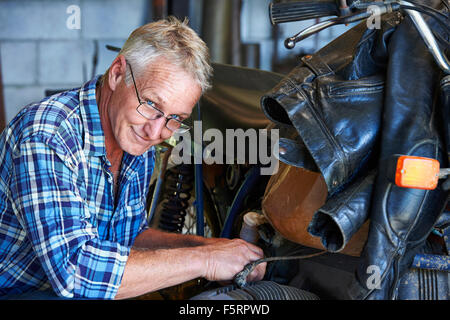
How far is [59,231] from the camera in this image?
3.86 feet

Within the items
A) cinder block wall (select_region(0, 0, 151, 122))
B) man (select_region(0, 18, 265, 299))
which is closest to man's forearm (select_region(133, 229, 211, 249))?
man (select_region(0, 18, 265, 299))

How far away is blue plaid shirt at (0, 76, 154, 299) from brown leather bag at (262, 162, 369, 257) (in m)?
0.39

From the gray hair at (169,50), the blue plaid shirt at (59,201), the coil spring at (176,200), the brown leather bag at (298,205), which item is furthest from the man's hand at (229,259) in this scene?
the coil spring at (176,200)

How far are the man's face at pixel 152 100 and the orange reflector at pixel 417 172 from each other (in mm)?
704

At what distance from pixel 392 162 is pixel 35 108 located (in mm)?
908

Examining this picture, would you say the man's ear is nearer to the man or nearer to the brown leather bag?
the man

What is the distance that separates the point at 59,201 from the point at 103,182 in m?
0.27

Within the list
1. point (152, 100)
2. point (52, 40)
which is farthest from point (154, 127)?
point (52, 40)

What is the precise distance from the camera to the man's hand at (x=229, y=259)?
131 cm

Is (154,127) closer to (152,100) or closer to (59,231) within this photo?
(152,100)

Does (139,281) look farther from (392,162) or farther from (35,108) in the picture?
(392,162)

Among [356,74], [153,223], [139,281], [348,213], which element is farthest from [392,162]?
[153,223]

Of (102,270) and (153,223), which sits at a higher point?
(102,270)

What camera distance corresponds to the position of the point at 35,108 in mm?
1327
